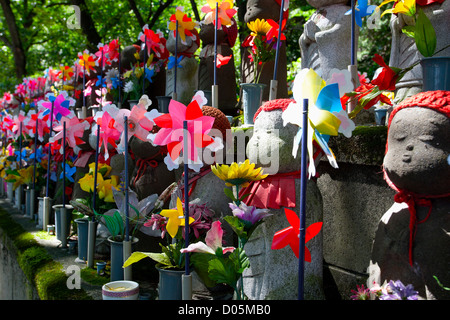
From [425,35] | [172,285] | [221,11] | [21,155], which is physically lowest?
[172,285]

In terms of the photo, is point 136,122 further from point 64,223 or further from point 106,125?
point 64,223

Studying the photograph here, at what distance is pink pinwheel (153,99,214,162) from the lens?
1.65 m

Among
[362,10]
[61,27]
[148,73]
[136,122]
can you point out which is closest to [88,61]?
[148,73]

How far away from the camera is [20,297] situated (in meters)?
3.49

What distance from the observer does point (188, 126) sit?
1661 mm

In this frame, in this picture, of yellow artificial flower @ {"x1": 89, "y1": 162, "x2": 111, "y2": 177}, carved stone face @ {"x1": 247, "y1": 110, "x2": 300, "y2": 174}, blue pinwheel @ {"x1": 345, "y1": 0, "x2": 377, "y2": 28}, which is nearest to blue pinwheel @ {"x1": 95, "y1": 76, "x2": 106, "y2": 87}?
yellow artificial flower @ {"x1": 89, "y1": 162, "x2": 111, "y2": 177}

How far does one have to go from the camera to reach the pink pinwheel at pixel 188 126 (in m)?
1.65

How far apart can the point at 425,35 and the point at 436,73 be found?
6.2 inches

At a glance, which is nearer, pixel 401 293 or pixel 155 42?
pixel 401 293

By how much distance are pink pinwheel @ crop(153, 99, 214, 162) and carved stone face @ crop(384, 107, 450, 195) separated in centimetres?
68

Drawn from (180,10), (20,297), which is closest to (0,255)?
(20,297)

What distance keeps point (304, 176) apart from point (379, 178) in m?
0.76

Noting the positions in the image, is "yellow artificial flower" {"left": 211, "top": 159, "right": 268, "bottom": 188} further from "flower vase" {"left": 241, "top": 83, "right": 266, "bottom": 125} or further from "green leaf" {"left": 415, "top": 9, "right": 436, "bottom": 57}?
"flower vase" {"left": 241, "top": 83, "right": 266, "bottom": 125}
